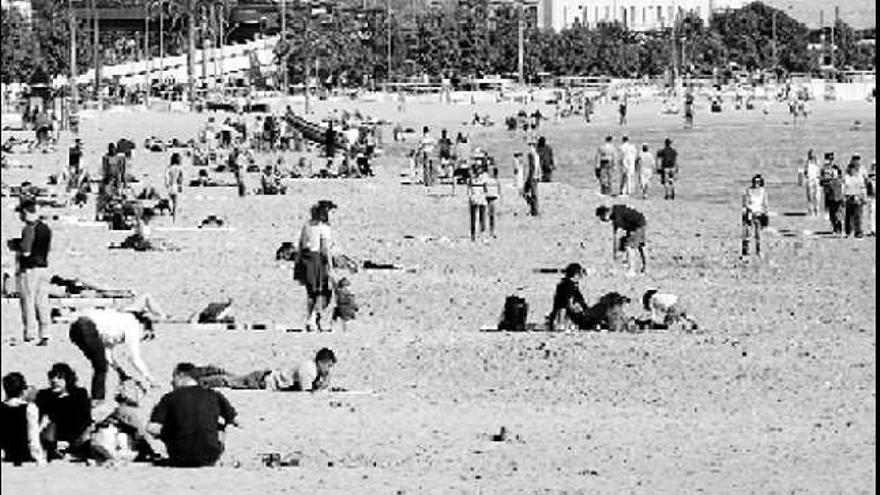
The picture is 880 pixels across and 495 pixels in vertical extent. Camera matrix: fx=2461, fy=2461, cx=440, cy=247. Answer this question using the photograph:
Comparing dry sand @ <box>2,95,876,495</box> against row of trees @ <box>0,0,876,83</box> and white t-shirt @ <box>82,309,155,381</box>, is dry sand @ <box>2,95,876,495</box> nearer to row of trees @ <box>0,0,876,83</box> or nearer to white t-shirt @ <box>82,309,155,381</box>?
white t-shirt @ <box>82,309,155,381</box>

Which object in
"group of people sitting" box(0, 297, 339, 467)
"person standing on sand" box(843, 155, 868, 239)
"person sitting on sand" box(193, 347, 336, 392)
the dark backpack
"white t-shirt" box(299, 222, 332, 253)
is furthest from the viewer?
"person standing on sand" box(843, 155, 868, 239)

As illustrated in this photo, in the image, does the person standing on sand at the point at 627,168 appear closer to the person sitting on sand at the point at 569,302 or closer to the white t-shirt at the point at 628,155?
the white t-shirt at the point at 628,155

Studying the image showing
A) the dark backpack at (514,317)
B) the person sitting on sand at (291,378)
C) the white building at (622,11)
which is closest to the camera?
the person sitting on sand at (291,378)

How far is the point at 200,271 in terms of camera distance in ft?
83.9

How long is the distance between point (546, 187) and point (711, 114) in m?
52.6

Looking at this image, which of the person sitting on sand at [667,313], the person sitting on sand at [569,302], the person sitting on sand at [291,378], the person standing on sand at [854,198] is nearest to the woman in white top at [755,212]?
the person standing on sand at [854,198]

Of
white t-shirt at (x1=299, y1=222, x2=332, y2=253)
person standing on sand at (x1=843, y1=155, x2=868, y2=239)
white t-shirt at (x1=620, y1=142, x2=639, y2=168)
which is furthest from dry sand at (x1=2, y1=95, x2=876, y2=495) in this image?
white t-shirt at (x1=620, y1=142, x2=639, y2=168)

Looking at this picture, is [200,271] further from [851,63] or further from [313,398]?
[851,63]

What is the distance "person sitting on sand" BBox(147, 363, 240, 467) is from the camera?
45.0ft

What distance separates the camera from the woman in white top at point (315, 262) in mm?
19984

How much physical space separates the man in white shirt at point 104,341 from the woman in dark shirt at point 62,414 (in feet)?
5.57

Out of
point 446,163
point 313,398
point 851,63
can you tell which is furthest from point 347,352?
point 851,63

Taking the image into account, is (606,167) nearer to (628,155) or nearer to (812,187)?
(628,155)

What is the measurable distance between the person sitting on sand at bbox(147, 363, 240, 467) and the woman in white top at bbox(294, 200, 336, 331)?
6.07 meters
